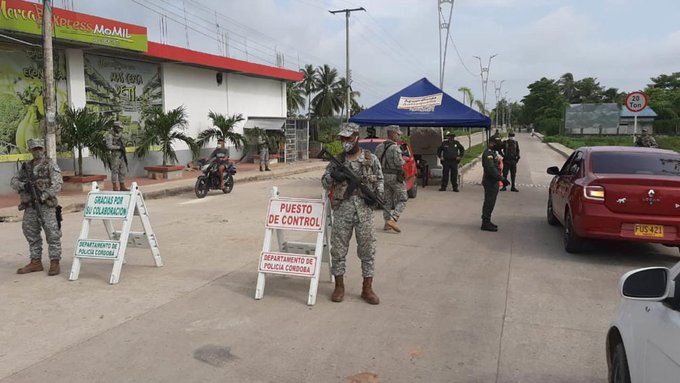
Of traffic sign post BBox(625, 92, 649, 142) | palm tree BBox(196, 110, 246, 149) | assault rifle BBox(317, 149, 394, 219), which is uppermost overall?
traffic sign post BBox(625, 92, 649, 142)

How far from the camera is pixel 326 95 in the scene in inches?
2359

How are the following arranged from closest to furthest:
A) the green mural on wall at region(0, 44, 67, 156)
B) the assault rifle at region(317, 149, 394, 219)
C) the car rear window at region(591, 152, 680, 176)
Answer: the assault rifle at region(317, 149, 394, 219) < the car rear window at region(591, 152, 680, 176) < the green mural on wall at region(0, 44, 67, 156)

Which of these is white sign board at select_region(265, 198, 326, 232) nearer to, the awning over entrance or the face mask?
the face mask

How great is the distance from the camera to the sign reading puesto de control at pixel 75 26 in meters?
13.4

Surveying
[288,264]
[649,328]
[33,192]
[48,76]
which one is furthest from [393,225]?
[48,76]

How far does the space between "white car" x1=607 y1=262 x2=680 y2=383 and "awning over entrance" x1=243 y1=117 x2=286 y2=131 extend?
24204mm

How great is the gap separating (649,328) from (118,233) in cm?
608

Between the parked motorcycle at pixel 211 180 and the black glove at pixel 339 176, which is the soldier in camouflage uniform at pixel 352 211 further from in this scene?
the parked motorcycle at pixel 211 180

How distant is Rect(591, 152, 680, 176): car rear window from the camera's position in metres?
7.34

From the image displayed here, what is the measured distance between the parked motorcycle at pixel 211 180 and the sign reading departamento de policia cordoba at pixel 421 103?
5127 millimetres

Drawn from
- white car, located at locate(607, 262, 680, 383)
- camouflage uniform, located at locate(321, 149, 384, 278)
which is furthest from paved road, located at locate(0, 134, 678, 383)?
white car, located at locate(607, 262, 680, 383)

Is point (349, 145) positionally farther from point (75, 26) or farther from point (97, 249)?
point (75, 26)

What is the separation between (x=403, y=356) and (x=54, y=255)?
176 inches

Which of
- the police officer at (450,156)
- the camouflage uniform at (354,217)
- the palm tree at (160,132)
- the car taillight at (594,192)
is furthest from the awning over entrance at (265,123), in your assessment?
the camouflage uniform at (354,217)
